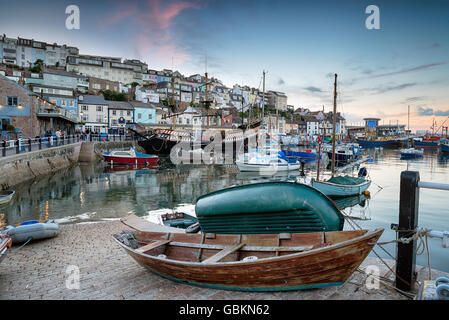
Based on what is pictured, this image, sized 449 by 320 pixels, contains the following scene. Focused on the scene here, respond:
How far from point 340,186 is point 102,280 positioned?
17.0 m

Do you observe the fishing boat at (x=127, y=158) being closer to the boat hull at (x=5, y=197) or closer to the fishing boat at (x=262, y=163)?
the fishing boat at (x=262, y=163)

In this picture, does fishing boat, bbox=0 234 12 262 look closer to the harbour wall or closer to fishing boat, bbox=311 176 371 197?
the harbour wall

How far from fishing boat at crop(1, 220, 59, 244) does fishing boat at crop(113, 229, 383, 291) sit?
5.18 metres

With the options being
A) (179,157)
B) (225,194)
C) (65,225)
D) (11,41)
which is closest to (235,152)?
(179,157)

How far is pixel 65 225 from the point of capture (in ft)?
38.3

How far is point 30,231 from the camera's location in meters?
8.82

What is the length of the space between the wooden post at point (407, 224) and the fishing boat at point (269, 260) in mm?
759

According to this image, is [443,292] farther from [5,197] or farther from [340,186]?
[5,197]

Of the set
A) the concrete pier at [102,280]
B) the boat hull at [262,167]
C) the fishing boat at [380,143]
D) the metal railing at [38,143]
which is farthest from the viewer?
the fishing boat at [380,143]

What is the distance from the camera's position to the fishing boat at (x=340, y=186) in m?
18.9

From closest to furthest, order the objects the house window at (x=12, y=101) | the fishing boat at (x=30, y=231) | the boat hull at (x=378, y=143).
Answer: the fishing boat at (x=30, y=231) → the house window at (x=12, y=101) → the boat hull at (x=378, y=143)

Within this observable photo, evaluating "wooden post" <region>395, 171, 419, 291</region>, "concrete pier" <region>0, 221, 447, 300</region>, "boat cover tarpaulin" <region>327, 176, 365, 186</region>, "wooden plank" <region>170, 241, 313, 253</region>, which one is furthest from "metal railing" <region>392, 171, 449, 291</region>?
"boat cover tarpaulin" <region>327, 176, 365, 186</region>

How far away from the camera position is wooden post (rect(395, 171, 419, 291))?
182 inches

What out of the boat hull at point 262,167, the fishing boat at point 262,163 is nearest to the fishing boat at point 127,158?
the fishing boat at point 262,163
